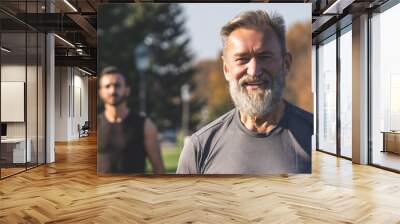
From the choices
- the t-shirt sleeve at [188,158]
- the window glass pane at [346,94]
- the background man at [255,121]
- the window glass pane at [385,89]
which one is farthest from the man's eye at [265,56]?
the window glass pane at [346,94]

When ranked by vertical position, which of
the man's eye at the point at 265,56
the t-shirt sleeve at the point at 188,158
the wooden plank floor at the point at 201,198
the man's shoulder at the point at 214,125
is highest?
the man's eye at the point at 265,56

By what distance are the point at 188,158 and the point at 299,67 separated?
2.19 meters

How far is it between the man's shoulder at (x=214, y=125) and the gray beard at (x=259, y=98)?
0.18 meters

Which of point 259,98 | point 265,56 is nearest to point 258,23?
point 265,56

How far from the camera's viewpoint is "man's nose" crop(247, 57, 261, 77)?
5.72m

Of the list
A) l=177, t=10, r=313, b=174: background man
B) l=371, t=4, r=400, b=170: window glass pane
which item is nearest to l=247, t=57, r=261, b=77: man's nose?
l=177, t=10, r=313, b=174: background man

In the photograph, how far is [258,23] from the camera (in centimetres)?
584

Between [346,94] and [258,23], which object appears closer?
[258,23]

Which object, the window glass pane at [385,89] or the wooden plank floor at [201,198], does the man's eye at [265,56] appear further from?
the window glass pane at [385,89]

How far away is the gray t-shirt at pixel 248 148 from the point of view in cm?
588

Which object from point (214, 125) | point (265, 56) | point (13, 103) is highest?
point (265, 56)

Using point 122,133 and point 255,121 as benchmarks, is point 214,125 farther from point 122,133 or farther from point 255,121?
point 122,133

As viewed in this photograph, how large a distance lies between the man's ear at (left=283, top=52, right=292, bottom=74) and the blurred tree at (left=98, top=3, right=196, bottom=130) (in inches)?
55.2

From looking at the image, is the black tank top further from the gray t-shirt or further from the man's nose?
the man's nose
